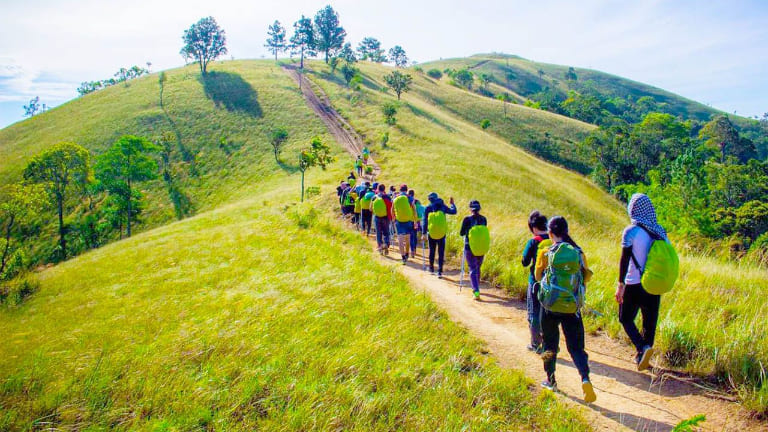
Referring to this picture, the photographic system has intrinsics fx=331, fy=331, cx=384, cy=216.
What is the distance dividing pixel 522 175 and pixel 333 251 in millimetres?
30464

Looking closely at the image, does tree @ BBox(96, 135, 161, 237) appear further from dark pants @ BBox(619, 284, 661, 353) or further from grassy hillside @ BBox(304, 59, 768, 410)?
dark pants @ BBox(619, 284, 661, 353)

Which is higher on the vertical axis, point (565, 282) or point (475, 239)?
point (565, 282)

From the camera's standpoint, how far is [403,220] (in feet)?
35.2

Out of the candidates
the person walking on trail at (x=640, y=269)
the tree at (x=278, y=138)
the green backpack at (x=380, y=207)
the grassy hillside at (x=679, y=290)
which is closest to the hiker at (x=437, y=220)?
the grassy hillside at (x=679, y=290)

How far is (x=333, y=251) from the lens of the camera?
398 inches

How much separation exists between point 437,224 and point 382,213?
118 inches

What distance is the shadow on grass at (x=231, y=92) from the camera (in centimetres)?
5450

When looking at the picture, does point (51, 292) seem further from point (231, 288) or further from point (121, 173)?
point (121, 173)

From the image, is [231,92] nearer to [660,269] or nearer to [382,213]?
[382,213]

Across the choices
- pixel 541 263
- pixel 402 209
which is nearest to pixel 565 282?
pixel 541 263

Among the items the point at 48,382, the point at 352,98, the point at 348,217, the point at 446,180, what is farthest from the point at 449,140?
the point at 48,382

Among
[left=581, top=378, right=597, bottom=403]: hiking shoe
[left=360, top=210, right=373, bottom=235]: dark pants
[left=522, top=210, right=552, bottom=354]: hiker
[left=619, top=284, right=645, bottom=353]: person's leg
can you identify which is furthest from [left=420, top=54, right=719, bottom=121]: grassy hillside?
[left=581, top=378, right=597, bottom=403]: hiking shoe

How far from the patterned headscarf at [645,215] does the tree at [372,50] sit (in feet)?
469

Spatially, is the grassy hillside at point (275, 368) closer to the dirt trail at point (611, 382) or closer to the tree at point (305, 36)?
the dirt trail at point (611, 382)
